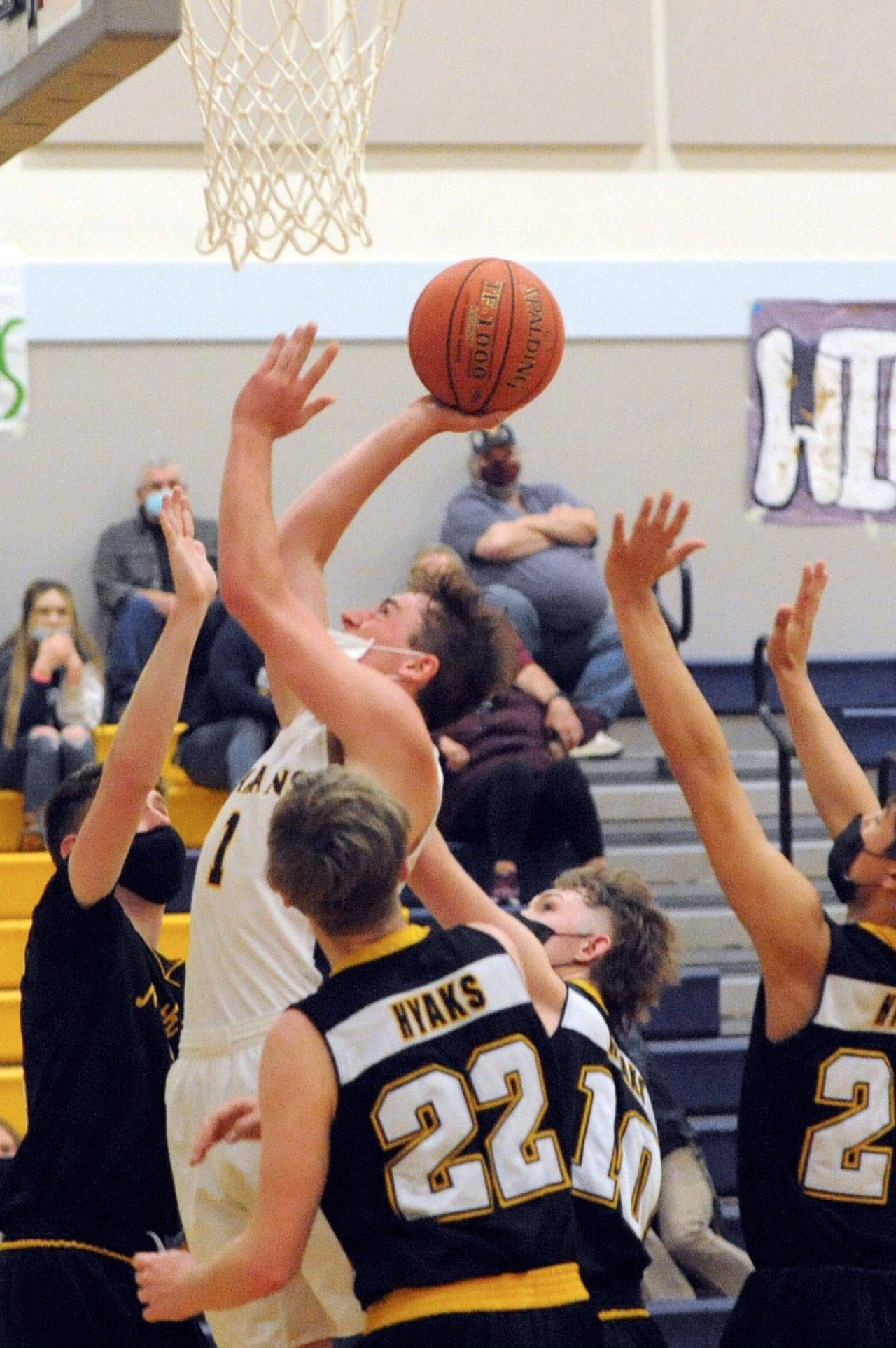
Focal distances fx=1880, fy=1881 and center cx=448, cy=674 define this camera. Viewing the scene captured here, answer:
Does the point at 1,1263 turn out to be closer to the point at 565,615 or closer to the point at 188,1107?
the point at 188,1107

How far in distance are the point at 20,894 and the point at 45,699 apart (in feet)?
2.59

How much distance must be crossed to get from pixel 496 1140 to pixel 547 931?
1.03m

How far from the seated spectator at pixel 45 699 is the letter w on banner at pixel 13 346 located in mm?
1168

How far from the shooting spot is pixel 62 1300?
11.4ft

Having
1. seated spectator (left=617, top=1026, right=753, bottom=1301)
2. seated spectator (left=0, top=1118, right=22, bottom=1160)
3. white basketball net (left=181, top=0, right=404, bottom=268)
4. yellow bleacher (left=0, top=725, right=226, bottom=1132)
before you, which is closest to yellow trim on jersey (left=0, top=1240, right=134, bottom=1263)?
seated spectator (left=0, top=1118, right=22, bottom=1160)

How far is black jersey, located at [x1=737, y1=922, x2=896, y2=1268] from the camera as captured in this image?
3.18 metres

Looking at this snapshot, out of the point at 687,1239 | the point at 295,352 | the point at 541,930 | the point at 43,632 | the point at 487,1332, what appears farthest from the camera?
the point at 43,632

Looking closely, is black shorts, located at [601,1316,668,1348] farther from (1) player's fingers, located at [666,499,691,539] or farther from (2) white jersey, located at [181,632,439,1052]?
(1) player's fingers, located at [666,499,691,539]

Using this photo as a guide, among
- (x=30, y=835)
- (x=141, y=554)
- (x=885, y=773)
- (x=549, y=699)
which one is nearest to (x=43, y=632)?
(x=141, y=554)

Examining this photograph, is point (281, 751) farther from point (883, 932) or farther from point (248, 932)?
point (883, 932)

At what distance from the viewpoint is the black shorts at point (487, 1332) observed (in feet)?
8.75

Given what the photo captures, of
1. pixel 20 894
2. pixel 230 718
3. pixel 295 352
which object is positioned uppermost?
pixel 295 352

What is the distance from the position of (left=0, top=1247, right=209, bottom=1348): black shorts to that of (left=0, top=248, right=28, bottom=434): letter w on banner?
228 inches

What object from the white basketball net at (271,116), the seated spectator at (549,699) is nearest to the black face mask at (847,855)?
the white basketball net at (271,116)
